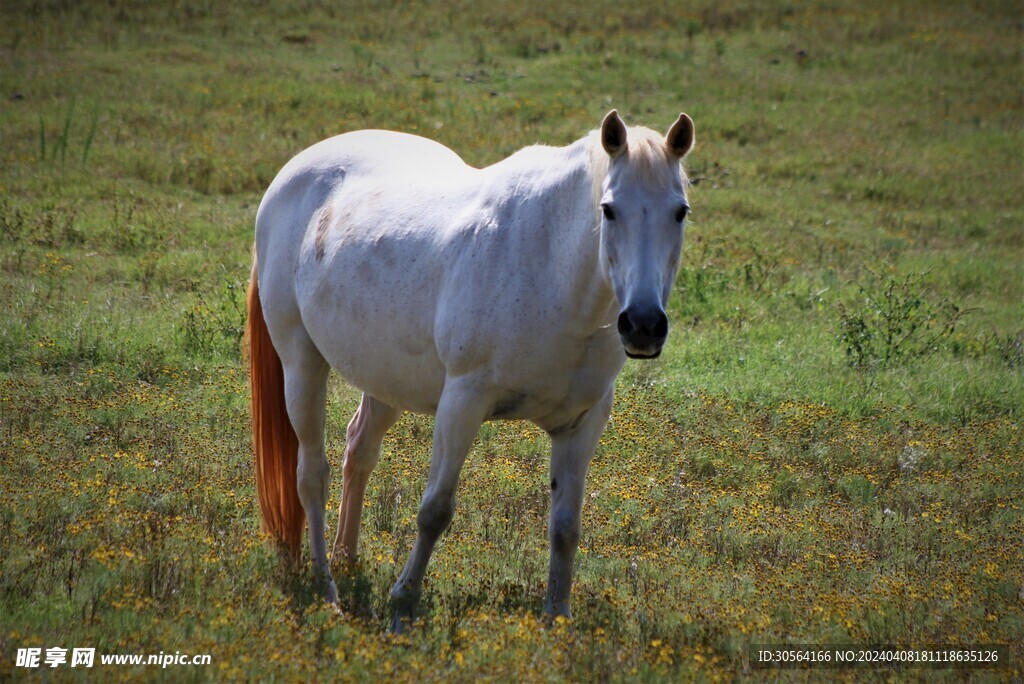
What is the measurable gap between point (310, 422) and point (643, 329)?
2.42 meters

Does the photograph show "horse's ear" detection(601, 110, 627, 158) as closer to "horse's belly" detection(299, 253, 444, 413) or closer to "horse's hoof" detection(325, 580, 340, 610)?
"horse's belly" detection(299, 253, 444, 413)

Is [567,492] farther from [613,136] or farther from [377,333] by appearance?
[613,136]

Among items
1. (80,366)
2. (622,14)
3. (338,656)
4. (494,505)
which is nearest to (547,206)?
(338,656)


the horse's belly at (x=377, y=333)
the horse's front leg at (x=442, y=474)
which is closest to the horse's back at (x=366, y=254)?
the horse's belly at (x=377, y=333)

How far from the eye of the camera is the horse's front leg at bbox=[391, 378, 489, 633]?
4336mm

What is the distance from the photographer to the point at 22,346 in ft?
26.3

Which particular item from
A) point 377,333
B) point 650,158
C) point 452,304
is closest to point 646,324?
point 650,158

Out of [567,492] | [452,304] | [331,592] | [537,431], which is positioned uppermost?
[452,304]

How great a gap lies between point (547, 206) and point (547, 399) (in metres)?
0.81

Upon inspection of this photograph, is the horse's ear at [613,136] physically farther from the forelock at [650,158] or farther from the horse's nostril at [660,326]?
the horse's nostril at [660,326]

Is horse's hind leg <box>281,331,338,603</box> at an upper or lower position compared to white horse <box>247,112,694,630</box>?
lower

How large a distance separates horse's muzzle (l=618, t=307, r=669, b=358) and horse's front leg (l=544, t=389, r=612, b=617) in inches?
37.7

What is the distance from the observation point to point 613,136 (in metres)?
3.91

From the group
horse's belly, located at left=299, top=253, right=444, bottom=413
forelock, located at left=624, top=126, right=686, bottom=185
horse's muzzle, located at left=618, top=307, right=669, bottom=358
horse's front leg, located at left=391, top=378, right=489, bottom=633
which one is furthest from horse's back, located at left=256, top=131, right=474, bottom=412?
horse's muzzle, located at left=618, top=307, right=669, bottom=358
